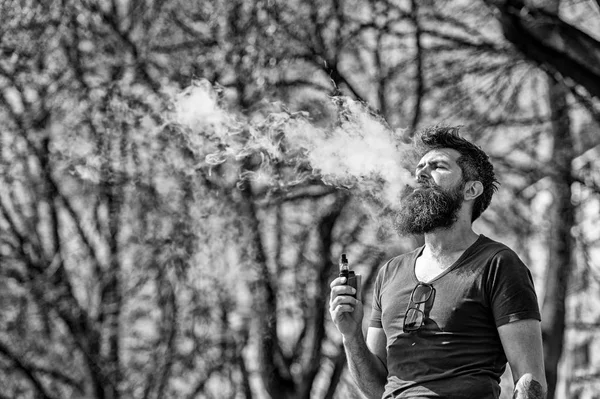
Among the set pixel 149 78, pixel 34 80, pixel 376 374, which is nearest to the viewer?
pixel 376 374

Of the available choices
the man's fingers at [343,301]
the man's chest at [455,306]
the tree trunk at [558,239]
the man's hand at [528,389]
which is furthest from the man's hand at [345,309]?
the tree trunk at [558,239]

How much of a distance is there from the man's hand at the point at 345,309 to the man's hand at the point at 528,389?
0.61 meters

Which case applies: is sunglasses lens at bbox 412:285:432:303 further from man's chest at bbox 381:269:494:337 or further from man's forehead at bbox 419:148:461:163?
man's forehead at bbox 419:148:461:163

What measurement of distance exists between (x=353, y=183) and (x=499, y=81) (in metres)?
5.96

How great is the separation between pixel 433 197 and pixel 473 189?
7.9 inches

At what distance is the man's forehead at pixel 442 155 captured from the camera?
357 cm

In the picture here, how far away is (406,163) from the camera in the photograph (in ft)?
13.4

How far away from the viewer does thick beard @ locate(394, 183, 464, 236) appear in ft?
11.2

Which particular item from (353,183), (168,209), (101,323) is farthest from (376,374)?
(101,323)

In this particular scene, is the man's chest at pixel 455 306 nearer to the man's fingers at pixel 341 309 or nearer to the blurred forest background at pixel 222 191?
the man's fingers at pixel 341 309

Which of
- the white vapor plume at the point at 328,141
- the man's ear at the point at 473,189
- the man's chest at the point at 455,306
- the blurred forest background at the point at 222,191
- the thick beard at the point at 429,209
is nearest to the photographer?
the man's chest at the point at 455,306

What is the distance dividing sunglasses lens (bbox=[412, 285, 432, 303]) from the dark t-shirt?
24mm

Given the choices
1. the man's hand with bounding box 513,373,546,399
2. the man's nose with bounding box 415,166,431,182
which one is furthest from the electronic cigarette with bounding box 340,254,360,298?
the man's hand with bounding box 513,373,546,399

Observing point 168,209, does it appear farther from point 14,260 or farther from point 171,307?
point 14,260
